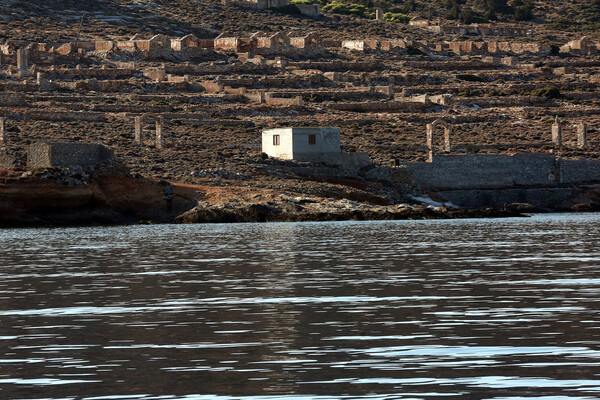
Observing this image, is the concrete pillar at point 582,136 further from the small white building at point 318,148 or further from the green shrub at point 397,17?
Result: the green shrub at point 397,17

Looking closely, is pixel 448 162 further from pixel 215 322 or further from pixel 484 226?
pixel 215 322

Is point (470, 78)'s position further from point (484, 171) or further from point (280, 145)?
point (280, 145)

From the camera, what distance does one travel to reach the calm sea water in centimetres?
1154

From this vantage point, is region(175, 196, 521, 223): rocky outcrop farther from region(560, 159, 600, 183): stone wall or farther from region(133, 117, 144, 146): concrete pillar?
region(133, 117, 144, 146): concrete pillar

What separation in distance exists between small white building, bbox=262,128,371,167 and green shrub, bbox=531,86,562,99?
144 ft

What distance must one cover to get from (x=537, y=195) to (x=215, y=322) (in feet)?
193

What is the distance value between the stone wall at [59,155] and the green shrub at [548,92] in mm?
63447

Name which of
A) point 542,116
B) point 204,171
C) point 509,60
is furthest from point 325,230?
point 509,60

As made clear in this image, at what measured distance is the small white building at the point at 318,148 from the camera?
73250 millimetres

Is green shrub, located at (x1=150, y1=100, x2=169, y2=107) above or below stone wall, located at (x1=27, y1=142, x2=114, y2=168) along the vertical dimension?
above

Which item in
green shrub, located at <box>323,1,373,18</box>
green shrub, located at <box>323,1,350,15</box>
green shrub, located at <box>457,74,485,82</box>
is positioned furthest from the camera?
green shrub, located at <box>323,1,373,18</box>

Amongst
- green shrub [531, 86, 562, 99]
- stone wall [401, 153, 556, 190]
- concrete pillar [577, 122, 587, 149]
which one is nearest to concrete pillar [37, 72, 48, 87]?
stone wall [401, 153, 556, 190]

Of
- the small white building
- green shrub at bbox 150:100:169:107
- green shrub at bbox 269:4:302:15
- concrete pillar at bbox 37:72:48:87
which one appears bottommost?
the small white building

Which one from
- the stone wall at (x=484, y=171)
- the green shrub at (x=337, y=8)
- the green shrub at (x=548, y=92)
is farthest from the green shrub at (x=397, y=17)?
the stone wall at (x=484, y=171)
